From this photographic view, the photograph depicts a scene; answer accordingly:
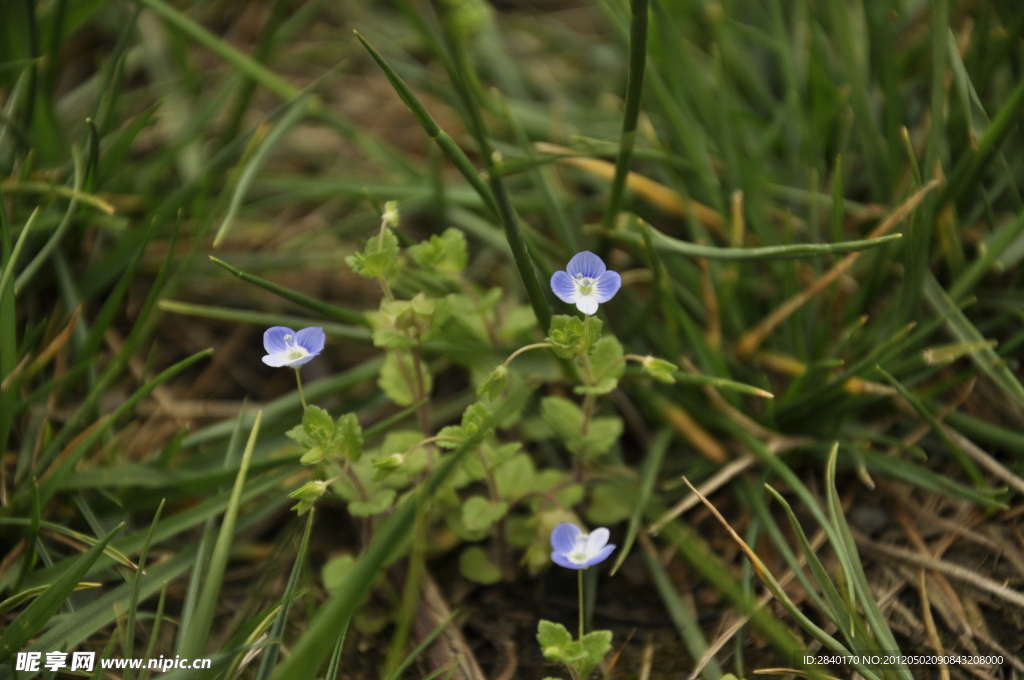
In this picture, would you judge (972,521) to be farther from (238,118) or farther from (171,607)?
(238,118)

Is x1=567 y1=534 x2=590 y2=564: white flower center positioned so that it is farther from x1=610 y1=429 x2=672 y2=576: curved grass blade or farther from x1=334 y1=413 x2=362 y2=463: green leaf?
x1=334 y1=413 x2=362 y2=463: green leaf

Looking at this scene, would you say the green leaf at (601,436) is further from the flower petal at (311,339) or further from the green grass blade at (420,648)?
the flower petal at (311,339)

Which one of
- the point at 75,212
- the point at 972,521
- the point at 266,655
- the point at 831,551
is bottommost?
the point at 266,655

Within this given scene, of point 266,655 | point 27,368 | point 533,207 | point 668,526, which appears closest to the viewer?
point 266,655

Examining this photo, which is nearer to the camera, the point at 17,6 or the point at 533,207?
the point at 17,6

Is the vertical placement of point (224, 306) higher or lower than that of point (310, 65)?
lower

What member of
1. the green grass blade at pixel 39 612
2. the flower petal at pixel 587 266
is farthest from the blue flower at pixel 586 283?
the green grass blade at pixel 39 612

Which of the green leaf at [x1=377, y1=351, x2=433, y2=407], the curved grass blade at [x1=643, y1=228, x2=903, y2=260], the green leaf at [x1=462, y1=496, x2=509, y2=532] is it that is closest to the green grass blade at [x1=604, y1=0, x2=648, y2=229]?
the curved grass blade at [x1=643, y1=228, x2=903, y2=260]

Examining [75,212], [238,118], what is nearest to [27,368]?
[75,212]
